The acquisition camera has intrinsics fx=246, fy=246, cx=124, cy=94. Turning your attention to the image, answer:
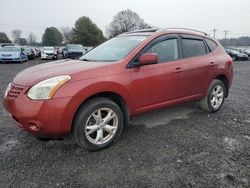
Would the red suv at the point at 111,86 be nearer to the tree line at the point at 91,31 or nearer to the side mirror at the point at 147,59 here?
the side mirror at the point at 147,59

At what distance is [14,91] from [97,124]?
1204mm

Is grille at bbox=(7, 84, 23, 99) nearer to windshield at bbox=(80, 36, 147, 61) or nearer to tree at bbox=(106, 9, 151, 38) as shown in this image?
windshield at bbox=(80, 36, 147, 61)

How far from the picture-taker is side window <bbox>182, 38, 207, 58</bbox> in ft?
15.4

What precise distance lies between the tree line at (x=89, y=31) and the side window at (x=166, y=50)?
5988 cm

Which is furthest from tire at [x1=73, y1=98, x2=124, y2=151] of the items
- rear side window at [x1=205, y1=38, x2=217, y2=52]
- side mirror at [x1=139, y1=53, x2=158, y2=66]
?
rear side window at [x1=205, y1=38, x2=217, y2=52]

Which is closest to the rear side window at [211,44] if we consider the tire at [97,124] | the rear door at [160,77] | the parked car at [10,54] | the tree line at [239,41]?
the rear door at [160,77]

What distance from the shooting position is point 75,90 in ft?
10.4

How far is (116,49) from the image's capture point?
424 cm

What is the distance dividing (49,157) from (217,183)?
7.04 ft

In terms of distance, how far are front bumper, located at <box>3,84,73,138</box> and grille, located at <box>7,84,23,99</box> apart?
1.8 inches

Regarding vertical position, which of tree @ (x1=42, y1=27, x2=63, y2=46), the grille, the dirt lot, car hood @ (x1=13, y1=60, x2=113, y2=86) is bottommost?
the dirt lot

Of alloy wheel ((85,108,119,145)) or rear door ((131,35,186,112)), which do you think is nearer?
alloy wheel ((85,108,119,145))

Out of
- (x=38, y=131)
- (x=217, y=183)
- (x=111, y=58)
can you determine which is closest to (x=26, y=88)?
(x=38, y=131)

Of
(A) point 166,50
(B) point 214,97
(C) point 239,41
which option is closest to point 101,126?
(A) point 166,50
